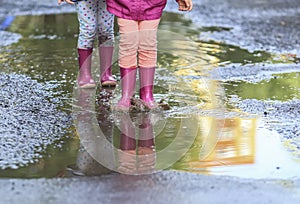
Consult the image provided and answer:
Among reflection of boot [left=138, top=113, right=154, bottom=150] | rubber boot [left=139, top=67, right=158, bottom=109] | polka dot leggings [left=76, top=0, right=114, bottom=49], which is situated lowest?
reflection of boot [left=138, top=113, right=154, bottom=150]

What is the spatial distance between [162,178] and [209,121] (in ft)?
4.30

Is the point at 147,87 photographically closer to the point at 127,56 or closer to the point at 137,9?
the point at 127,56

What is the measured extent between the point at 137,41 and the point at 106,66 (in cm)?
96

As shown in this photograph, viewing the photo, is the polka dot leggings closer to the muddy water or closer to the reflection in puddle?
the muddy water

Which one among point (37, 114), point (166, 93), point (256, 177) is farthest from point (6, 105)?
point (256, 177)

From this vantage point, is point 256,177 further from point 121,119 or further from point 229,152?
point 121,119

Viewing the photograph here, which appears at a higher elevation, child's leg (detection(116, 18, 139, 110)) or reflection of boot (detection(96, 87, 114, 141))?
child's leg (detection(116, 18, 139, 110))

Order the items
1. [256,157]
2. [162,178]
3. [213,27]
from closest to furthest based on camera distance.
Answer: [162,178]
[256,157]
[213,27]

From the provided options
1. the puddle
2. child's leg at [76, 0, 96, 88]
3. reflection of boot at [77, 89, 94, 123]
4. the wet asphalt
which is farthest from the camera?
child's leg at [76, 0, 96, 88]

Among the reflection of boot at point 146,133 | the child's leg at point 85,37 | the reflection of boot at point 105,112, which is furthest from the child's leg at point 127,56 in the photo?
the child's leg at point 85,37

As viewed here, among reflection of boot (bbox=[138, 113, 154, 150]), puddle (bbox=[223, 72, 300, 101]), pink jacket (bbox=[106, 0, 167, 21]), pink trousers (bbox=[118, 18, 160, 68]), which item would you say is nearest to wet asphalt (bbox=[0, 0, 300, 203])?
puddle (bbox=[223, 72, 300, 101])

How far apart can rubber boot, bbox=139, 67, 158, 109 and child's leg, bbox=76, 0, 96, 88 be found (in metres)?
0.83

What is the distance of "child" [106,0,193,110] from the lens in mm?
5680

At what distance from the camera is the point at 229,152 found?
15.4ft
